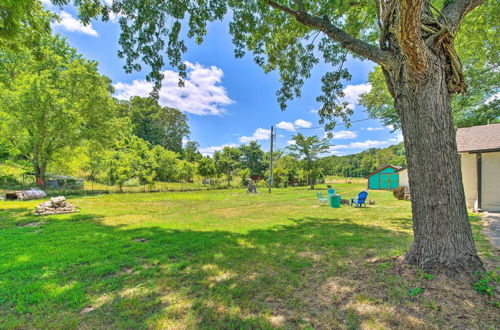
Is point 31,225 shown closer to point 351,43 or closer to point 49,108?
point 351,43

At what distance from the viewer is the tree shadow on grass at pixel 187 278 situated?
2.13m

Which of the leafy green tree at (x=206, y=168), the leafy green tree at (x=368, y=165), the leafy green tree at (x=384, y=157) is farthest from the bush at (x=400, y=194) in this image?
the leafy green tree at (x=368, y=165)

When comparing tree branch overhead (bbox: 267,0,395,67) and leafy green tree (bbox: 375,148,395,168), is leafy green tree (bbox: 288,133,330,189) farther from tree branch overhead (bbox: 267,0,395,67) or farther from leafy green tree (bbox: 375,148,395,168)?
leafy green tree (bbox: 375,148,395,168)

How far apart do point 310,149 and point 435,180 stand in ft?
87.9

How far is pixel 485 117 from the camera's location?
1377 centimetres

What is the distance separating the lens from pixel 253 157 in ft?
149

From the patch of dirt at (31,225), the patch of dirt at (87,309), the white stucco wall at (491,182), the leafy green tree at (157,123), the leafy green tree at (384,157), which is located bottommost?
the patch of dirt at (31,225)

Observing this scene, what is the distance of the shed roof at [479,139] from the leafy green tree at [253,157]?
34240mm

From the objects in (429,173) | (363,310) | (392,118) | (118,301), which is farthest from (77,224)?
(392,118)

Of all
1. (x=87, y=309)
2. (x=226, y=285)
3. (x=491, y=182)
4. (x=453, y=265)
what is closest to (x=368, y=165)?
(x=491, y=182)

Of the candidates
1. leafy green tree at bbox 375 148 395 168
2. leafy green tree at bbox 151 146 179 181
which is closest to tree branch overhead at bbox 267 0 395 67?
leafy green tree at bbox 151 146 179 181

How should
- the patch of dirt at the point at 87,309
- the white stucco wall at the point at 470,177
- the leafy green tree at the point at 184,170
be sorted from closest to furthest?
1. the patch of dirt at the point at 87,309
2. the white stucco wall at the point at 470,177
3. the leafy green tree at the point at 184,170

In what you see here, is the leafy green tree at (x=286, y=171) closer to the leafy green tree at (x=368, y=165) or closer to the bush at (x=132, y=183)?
the bush at (x=132, y=183)

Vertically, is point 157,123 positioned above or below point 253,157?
above
